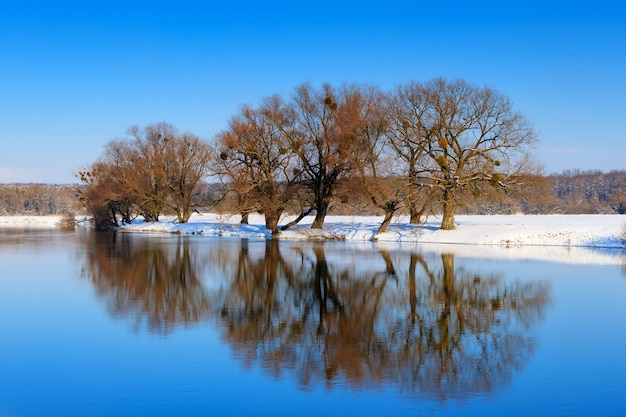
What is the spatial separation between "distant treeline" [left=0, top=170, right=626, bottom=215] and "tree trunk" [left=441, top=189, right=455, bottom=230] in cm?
82

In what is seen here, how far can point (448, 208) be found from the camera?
4403 centimetres

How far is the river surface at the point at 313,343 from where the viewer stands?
358 inches

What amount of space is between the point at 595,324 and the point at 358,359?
6476mm

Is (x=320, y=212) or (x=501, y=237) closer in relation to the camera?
(x=501, y=237)

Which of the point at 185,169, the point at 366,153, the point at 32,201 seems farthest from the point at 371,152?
the point at 32,201

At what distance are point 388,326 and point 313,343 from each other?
227 centimetres

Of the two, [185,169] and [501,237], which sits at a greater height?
[185,169]

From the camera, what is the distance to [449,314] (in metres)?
15.7

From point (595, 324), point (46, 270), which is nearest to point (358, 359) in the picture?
point (595, 324)

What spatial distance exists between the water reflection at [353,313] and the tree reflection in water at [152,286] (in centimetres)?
4

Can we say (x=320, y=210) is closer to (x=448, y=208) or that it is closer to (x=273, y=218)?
(x=273, y=218)

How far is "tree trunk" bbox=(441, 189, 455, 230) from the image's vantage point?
43250 mm

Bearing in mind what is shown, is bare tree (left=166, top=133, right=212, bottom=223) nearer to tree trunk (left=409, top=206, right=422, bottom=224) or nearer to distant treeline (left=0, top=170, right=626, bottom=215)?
distant treeline (left=0, top=170, right=626, bottom=215)

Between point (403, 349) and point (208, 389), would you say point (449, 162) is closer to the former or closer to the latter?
point (403, 349)
